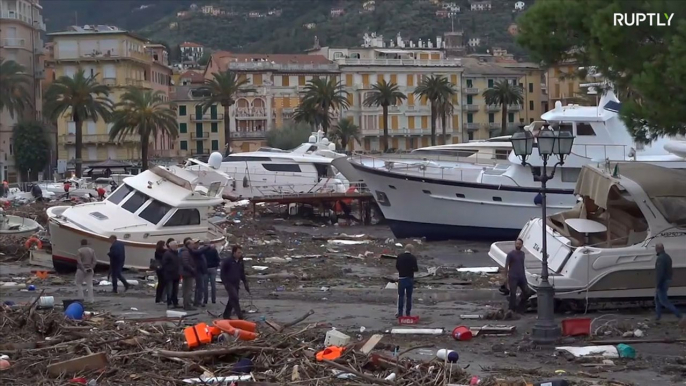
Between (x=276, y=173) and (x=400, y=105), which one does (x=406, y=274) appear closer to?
(x=276, y=173)

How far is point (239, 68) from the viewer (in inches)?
3728

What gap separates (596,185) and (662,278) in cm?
258

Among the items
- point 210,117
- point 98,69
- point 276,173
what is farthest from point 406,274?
point 210,117

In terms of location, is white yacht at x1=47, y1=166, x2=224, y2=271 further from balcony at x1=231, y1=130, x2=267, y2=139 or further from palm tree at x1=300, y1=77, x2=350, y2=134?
balcony at x1=231, y1=130, x2=267, y2=139

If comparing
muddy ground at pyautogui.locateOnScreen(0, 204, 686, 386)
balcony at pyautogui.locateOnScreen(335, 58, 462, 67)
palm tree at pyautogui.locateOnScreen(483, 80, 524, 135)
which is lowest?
muddy ground at pyautogui.locateOnScreen(0, 204, 686, 386)

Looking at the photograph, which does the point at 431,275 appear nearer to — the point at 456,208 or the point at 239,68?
the point at 456,208

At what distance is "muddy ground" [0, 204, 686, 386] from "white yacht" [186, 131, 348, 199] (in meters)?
15.6

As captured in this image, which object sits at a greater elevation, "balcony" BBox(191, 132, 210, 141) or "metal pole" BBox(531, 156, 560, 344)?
"balcony" BBox(191, 132, 210, 141)

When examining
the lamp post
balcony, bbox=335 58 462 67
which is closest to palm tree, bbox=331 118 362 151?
balcony, bbox=335 58 462 67

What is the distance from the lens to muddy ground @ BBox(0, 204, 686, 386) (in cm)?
1467

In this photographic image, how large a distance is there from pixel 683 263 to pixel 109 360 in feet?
31.5

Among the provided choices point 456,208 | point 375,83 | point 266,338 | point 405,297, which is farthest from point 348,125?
point 266,338

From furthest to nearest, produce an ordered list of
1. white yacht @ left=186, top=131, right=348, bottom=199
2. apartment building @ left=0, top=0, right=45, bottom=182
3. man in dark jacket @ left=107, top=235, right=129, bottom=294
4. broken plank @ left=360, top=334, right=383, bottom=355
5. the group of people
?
apartment building @ left=0, top=0, right=45, bottom=182
white yacht @ left=186, top=131, right=348, bottom=199
man in dark jacket @ left=107, top=235, right=129, bottom=294
the group of people
broken plank @ left=360, top=334, right=383, bottom=355

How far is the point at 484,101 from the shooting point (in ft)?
320
